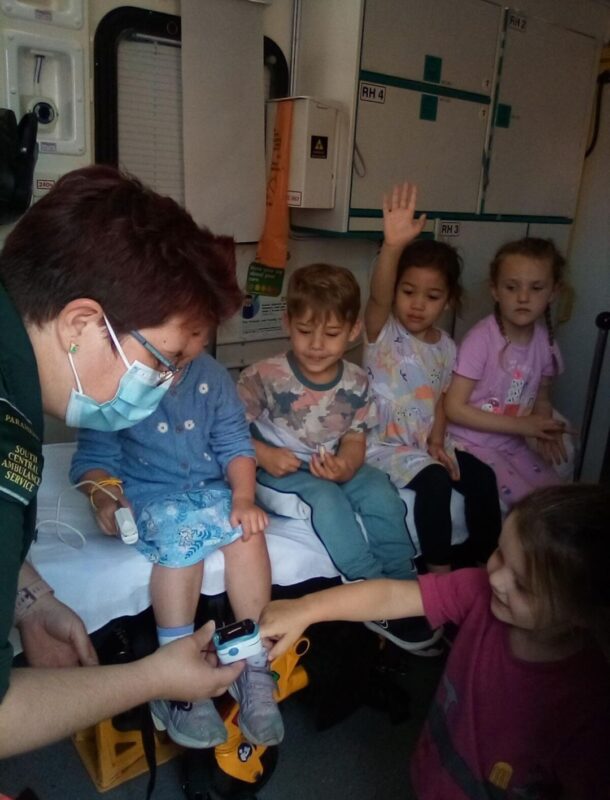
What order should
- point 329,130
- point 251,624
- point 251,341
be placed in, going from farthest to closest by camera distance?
point 251,341, point 329,130, point 251,624

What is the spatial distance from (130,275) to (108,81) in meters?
1.58

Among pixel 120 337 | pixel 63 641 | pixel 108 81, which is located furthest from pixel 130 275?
pixel 108 81

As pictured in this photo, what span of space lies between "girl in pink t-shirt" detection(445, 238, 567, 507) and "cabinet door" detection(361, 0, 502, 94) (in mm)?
853

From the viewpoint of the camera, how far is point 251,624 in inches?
53.3

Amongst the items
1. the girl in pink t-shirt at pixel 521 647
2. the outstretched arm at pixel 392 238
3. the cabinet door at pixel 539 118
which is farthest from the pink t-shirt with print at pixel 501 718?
the cabinet door at pixel 539 118

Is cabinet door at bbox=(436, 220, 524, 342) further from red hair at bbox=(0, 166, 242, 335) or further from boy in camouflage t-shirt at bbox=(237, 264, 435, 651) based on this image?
red hair at bbox=(0, 166, 242, 335)

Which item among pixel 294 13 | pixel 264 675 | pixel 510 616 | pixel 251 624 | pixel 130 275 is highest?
pixel 294 13

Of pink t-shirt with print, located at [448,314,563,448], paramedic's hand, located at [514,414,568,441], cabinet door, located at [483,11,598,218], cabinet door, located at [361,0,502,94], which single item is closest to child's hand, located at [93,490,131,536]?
pink t-shirt with print, located at [448,314,563,448]

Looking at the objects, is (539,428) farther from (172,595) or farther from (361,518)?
(172,595)

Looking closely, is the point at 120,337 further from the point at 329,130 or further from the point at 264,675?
the point at 329,130

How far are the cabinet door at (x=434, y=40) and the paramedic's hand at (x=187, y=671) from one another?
7.38 ft

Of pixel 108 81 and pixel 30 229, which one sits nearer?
pixel 30 229

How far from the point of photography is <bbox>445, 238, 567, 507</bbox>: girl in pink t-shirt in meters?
2.51

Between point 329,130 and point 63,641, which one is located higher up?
point 329,130
